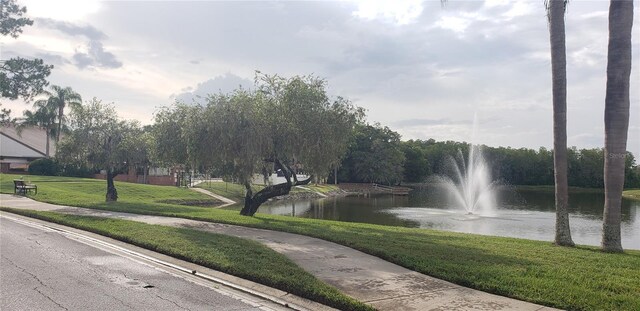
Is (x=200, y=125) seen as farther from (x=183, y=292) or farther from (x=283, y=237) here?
(x=183, y=292)

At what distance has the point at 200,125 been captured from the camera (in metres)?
19.0

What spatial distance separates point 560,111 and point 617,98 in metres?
1.56

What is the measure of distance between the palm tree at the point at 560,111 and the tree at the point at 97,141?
Answer: 2219 centimetres

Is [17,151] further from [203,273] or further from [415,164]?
[415,164]

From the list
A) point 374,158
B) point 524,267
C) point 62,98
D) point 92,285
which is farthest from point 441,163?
point 92,285

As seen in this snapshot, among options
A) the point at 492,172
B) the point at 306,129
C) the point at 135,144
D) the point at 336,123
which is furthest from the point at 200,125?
the point at 492,172

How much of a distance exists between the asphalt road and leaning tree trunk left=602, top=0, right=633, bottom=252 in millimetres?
9480

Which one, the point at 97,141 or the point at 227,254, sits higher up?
the point at 97,141

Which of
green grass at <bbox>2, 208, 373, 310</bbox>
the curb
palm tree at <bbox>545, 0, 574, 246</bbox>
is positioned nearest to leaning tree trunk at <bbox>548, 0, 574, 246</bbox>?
palm tree at <bbox>545, 0, 574, 246</bbox>

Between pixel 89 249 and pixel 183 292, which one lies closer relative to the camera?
pixel 183 292

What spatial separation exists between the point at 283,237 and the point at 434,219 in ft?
58.3

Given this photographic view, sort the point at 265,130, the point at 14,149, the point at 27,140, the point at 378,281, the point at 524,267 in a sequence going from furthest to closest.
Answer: the point at 27,140
the point at 14,149
the point at 265,130
the point at 524,267
the point at 378,281

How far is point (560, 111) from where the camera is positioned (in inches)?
520

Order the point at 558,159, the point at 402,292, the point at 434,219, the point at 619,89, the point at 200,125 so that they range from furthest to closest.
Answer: the point at 434,219 → the point at 200,125 → the point at 558,159 → the point at 619,89 → the point at 402,292
